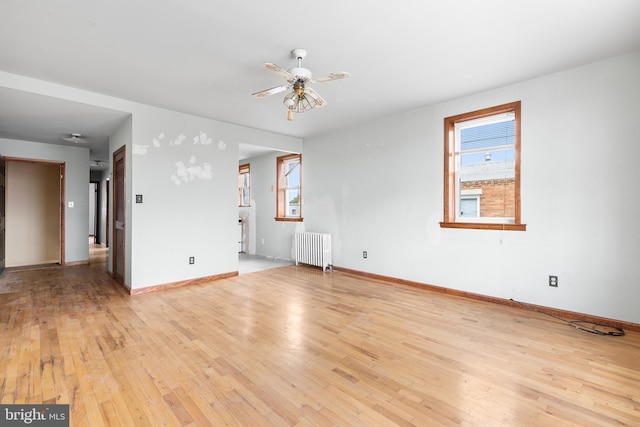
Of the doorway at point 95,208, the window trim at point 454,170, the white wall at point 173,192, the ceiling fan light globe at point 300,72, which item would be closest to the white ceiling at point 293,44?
the ceiling fan light globe at point 300,72

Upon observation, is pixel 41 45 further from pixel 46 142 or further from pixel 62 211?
pixel 62 211

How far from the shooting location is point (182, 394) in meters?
1.90

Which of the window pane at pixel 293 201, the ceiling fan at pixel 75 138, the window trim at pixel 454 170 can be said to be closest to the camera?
the window trim at pixel 454 170

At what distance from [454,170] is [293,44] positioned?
278 cm

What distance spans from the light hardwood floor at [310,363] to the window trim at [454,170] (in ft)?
3.29

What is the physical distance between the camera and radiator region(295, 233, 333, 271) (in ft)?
18.7

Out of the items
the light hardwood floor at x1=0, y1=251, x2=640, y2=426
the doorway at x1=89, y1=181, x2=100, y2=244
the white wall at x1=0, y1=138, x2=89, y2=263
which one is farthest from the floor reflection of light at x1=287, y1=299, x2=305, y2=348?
the doorway at x1=89, y1=181, x2=100, y2=244

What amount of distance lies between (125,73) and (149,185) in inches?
60.9

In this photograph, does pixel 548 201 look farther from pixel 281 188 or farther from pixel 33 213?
pixel 33 213

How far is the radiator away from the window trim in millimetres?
2225

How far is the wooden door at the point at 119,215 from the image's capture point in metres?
4.62

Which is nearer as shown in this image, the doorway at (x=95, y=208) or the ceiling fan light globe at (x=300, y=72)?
the ceiling fan light globe at (x=300, y=72)

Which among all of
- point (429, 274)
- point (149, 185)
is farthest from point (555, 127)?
point (149, 185)

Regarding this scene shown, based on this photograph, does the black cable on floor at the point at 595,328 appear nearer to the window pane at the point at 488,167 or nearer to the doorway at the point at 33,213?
the window pane at the point at 488,167
